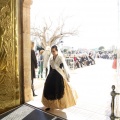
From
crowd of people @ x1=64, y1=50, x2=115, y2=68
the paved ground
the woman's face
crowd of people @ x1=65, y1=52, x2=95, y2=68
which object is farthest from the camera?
crowd of people @ x1=65, y1=52, x2=95, y2=68

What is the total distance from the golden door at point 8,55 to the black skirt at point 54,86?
76 centimetres

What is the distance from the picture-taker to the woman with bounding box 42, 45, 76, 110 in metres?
3.03

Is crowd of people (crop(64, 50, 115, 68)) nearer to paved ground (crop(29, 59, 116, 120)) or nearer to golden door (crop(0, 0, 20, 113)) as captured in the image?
paved ground (crop(29, 59, 116, 120))

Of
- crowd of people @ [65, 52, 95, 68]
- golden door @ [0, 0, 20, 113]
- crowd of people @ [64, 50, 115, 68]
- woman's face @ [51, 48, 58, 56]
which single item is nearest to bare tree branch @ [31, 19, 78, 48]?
crowd of people @ [64, 50, 115, 68]

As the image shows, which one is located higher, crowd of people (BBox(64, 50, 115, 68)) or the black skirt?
crowd of people (BBox(64, 50, 115, 68))

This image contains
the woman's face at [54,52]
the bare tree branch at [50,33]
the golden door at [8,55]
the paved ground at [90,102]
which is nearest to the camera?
the paved ground at [90,102]

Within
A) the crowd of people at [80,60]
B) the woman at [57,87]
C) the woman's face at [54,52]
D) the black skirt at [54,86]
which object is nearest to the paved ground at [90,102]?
the woman at [57,87]

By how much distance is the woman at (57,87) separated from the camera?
303 centimetres

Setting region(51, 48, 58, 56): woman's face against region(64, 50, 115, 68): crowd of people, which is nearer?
region(51, 48, 58, 56): woman's face

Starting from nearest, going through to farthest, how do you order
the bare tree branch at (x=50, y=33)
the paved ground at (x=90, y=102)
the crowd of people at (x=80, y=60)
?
1. the paved ground at (x=90, y=102)
2. the bare tree branch at (x=50, y=33)
3. the crowd of people at (x=80, y=60)

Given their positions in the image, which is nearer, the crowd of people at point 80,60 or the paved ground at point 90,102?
the paved ground at point 90,102

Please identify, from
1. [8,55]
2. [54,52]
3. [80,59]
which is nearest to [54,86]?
[54,52]

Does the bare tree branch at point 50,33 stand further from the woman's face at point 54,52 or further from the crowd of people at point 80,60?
the woman's face at point 54,52

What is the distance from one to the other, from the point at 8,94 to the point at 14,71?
1.47ft
